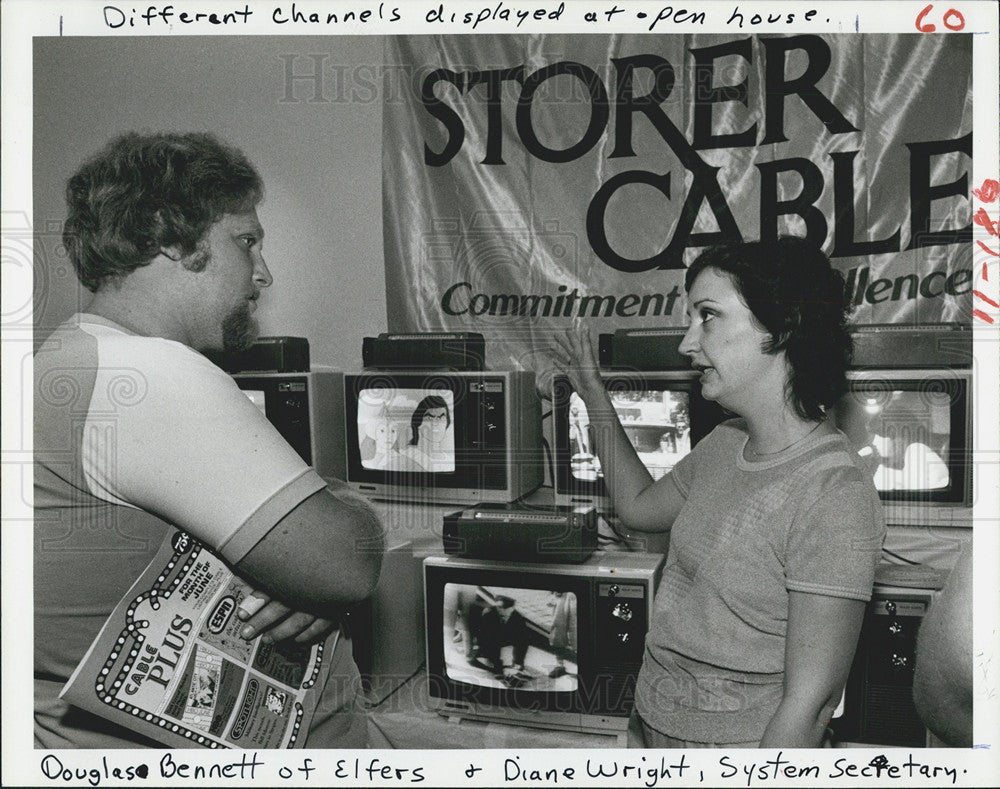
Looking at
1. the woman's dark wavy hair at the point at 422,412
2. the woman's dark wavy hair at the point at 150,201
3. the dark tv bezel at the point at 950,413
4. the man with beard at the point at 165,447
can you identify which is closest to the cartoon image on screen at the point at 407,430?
the woman's dark wavy hair at the point at 422,412

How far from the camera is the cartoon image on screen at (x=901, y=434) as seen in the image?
1675 millimetres

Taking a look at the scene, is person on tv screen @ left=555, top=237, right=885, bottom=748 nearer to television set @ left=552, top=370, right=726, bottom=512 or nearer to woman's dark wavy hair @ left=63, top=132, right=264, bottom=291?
television set @ left=552, top=370, right=726, bottom=512

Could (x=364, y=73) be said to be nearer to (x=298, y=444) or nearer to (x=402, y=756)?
(x=298, y=444)

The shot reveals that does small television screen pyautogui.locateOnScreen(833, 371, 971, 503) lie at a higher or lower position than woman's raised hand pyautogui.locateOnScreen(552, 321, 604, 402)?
lower

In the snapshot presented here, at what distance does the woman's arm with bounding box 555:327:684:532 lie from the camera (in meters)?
1.41

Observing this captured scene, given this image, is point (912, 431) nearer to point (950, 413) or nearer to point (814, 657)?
point (950, 413)

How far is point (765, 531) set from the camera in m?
1.11

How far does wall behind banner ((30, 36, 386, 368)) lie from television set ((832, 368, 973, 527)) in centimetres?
123

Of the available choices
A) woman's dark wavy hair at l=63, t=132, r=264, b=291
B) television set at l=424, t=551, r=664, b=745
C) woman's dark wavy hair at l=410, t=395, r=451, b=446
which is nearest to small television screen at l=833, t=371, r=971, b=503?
television set at l=424, t=551, r=664, b=745

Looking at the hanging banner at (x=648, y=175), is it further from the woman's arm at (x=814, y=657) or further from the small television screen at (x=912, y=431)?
the woman's arm at (x=814, y=657)

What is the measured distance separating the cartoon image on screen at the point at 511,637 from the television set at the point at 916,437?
77 cm

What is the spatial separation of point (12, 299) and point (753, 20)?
4.77 feet

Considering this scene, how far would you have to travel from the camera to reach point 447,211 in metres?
2.03
